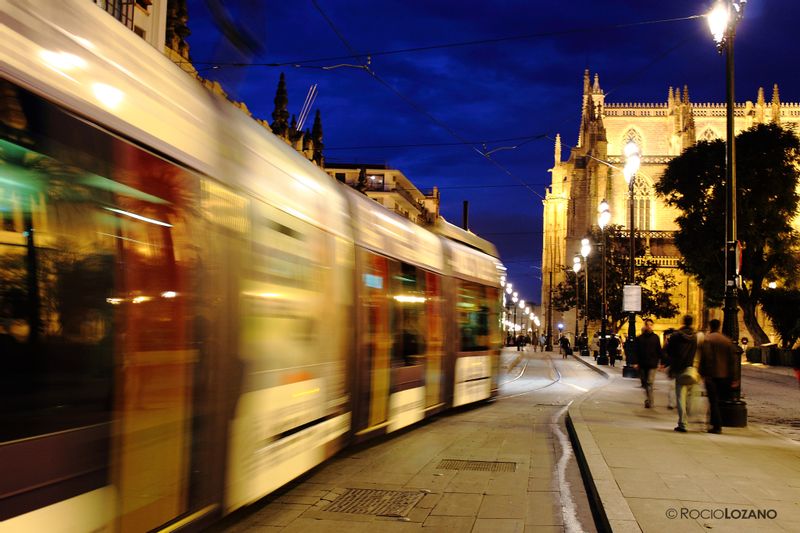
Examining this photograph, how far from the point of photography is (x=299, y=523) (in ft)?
20.9

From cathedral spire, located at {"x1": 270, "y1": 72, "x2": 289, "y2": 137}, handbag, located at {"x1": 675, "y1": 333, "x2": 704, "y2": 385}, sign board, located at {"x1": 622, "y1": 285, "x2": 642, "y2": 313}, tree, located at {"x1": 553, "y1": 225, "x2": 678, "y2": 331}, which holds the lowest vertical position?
handbag, located at {"x1": 675, "y1": 333, "x2": 704, "y2": 385}

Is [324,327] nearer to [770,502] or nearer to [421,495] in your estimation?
[421,495]

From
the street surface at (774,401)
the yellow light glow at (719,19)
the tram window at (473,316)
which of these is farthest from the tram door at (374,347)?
the yellow light glow at (719,19)

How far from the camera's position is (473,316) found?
14.4 metres

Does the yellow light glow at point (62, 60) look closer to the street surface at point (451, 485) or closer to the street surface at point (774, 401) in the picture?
the street surface at point (451, 485)

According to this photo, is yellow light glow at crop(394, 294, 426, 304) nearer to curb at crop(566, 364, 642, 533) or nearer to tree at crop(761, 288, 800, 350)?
curb at crop(566, 364, 642, 533)

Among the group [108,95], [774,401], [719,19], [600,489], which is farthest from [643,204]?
[108,95]

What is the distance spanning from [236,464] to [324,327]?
226cm

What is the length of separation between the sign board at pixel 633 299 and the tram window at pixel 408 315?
17632 millimetres

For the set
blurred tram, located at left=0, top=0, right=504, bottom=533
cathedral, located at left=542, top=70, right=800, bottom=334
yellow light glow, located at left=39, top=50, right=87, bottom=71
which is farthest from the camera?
cathedral, located at left=542, top=70, right=800, bottom=334

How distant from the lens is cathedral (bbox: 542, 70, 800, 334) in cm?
8081

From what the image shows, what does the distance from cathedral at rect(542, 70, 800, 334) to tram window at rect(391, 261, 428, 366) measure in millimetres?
67986

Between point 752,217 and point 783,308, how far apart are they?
599 cm

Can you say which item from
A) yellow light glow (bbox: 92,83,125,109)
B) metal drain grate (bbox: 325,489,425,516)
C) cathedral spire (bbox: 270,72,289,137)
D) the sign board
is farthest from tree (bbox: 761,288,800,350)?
yellow light glow (bbox: 92,83,125,109)
